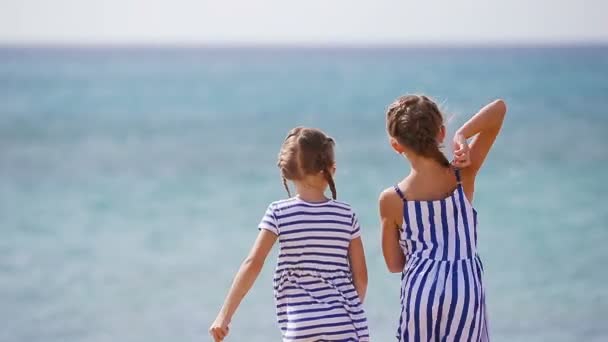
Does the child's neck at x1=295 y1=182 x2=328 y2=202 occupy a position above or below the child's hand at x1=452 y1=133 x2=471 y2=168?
below

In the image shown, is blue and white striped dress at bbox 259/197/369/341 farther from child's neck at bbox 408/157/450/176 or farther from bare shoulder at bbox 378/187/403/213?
child's neck at bbox 408/157/450/176

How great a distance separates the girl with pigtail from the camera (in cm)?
354

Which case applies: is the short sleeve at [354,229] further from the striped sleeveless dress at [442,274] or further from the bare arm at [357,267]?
the striped sleeveless dress at [442,274]

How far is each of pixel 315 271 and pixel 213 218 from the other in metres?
7.98

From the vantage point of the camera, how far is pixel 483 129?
3.78 metres

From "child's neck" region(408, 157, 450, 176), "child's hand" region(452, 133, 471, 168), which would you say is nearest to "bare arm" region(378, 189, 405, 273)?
"child's neck" region(408, 157, 450, 176)

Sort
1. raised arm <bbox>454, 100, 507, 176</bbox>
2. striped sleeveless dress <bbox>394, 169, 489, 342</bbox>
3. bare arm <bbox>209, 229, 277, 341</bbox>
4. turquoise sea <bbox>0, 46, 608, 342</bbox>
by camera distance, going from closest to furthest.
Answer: striped sleeveless dress <bbox>394, 169, 489, 342</bbox>
bare arm <bbox>209, 229, 277, 341</bbox>
raised arm <bbox>454, 100, 507, 176</bbox>
turquoise sea <bbox>0, 46, 608, 342</bbox>

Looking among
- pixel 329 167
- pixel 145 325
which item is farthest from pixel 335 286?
pixel 145 325

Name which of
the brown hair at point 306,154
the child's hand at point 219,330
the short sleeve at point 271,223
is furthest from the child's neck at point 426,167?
the child's hand at point 219,330

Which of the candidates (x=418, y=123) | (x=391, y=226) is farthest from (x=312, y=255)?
(x=418, y=123)

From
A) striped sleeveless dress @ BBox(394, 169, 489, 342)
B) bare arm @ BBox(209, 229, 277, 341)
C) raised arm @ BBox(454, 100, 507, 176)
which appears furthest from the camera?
raised arm @ BBox(454, 100, 507, 176)

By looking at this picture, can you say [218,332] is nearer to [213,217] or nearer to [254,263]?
[254,263]

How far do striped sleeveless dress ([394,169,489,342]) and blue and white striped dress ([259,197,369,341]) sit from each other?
17 cm

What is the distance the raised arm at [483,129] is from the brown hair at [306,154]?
444 mm
